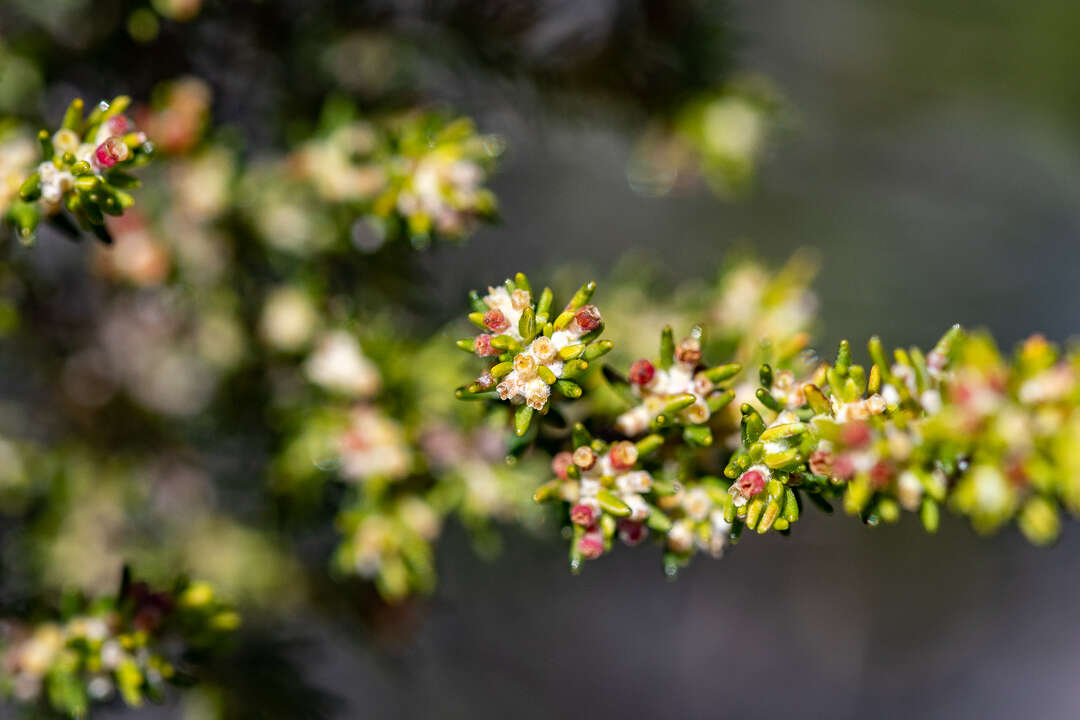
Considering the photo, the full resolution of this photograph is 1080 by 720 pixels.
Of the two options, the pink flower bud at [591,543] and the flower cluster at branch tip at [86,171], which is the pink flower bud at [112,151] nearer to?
the flower cluster at branch tip at [86,171]

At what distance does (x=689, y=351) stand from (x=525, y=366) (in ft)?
0.73

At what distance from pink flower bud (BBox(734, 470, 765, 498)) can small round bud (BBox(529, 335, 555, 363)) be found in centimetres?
24

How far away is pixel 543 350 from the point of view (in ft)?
3.02

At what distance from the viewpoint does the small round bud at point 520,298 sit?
3.08ft

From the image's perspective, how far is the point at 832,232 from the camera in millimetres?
4562

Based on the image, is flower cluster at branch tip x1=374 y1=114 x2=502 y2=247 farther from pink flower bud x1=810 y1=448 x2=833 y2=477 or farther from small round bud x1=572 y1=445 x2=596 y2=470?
pink flower bud x1=810 y1=448 x2=833 y2=477

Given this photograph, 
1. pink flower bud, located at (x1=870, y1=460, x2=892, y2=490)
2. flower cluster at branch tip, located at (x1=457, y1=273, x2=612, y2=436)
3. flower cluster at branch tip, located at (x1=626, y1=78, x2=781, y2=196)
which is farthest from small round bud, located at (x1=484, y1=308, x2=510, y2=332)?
flower cluster at branch tip, located at (x1=626, y1=78, x2=781, y2=196)

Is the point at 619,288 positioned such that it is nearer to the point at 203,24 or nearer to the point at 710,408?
the point at 710,408

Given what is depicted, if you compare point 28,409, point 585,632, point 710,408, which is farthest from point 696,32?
point 585,632

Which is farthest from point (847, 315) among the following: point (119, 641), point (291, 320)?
point (119, 641)

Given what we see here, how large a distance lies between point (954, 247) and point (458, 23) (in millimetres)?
3729

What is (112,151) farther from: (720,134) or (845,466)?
(720,134)

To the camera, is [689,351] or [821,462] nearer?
[821,462]

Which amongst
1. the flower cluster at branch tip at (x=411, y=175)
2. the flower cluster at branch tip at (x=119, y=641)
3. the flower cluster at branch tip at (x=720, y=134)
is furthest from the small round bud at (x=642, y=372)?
the flower cluster at branch tip at (x=720, y=134)
